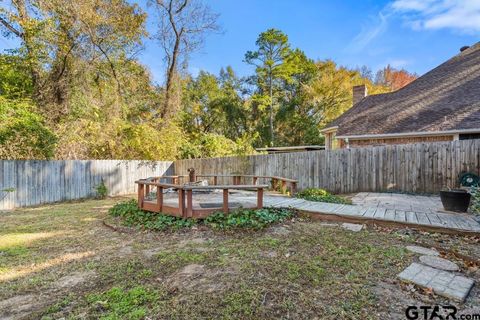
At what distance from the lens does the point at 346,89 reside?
2131 centimetres

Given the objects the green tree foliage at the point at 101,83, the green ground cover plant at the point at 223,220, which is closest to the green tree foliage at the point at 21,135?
the green tree foliage at the point at 101,83

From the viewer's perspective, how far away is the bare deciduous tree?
1433 centimetres

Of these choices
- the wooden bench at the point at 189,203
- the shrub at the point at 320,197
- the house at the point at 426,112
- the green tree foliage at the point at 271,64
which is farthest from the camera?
the green tree foliage at the point at 271,64

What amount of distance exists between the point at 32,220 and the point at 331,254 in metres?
6.18

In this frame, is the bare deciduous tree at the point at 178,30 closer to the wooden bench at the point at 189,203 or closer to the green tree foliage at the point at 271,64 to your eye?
the green tree foliage at the point at 271,64

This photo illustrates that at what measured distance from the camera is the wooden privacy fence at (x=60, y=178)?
7355 mm

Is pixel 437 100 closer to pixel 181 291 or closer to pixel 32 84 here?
pixel 181 291

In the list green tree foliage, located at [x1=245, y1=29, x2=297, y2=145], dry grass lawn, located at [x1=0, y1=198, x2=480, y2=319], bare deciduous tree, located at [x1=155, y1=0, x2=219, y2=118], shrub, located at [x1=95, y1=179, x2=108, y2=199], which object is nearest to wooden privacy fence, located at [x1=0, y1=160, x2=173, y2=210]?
shrub, located at [x1=95, y1=179, x2=108, y2=199]

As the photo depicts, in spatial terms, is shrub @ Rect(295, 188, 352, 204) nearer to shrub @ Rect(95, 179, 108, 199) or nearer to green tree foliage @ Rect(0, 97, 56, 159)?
shrub @ Rect(95, 179, 108, 199)

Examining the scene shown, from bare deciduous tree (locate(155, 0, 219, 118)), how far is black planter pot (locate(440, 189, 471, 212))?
13175 millimetres

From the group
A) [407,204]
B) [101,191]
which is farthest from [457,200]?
[101,191]

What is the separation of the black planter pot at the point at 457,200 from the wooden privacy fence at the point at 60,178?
34.5 ft

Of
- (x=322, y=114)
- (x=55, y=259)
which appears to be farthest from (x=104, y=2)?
(x=322, y=114)

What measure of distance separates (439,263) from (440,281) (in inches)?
20.4
